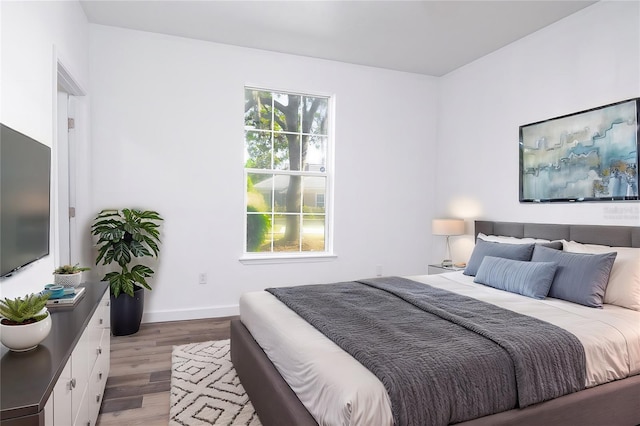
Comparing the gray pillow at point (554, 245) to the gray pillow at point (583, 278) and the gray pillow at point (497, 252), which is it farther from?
the gray pillow at point (583, 278)

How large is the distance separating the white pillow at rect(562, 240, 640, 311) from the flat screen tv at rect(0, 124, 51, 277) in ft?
11.1

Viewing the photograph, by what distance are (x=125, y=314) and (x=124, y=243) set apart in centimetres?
63

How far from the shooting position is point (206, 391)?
2.54 meters

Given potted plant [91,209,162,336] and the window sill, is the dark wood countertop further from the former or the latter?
the window sill

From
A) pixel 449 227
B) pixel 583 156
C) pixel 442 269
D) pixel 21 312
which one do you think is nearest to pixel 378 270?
pixel 442 269

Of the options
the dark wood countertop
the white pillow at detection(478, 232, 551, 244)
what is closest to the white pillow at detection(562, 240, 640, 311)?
the white pillow at detection(478, 232, 551, 244)

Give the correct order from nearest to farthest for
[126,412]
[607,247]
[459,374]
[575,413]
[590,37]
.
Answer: [459,374] < [575,413] < [126,412] < [607,247] < [590,37]

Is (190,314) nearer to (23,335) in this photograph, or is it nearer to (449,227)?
(23,335)

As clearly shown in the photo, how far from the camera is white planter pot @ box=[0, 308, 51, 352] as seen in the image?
1388 millimetres

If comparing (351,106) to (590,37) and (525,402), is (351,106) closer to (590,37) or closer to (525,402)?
(590,37)

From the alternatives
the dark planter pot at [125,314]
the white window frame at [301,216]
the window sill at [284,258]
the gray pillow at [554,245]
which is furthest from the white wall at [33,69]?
the gray pillow at [554,245]

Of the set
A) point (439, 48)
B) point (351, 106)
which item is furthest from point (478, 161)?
point (351, 106)

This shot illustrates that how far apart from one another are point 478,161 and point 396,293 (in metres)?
2.43

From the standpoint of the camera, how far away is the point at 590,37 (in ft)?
10.7
